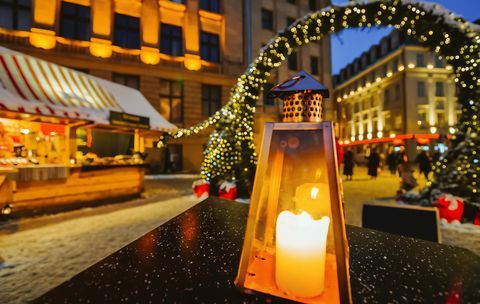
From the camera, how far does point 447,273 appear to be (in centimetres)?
103

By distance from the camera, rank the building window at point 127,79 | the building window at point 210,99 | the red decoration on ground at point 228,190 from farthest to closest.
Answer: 1. the building window at point 210,99
2. the building window at point 127,79
3. the red decoration on ground at point 228,190

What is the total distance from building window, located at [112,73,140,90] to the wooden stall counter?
10473mm

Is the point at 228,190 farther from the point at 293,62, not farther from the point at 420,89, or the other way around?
the point at 420,89

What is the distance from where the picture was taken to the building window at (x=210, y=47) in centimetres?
1986

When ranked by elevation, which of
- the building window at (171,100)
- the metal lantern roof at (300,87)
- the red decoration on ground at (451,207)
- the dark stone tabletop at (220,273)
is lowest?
the red decoration on ground at (451,207)

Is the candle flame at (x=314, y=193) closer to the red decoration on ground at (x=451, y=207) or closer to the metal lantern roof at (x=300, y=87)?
the metal lantern roof at (x=300, y=87)

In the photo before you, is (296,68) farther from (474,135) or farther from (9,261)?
(9,261)

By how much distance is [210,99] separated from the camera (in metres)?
20.2

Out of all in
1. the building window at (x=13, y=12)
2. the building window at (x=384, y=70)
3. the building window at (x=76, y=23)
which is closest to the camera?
the building window at (x=13, y=12)

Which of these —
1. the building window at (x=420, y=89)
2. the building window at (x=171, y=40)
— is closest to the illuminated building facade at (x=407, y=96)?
the building window at (x=420, y=89)

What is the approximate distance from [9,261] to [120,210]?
346 centimetres

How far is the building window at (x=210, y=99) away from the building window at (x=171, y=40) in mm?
3249

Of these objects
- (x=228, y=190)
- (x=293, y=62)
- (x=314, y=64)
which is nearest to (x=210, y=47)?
(x=293, y=62)

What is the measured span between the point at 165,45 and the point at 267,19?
10.7 m
